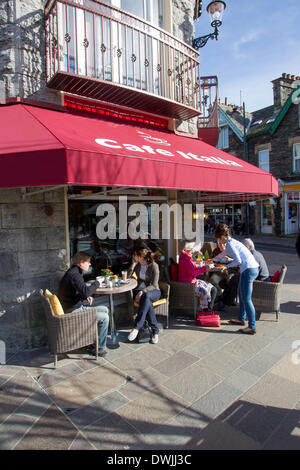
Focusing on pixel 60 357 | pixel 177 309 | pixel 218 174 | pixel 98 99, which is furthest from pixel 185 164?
pixel 60 357

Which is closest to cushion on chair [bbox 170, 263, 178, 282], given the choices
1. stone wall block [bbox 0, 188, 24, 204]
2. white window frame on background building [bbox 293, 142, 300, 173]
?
stone wall block [bbox 0, 188, 24, 204]

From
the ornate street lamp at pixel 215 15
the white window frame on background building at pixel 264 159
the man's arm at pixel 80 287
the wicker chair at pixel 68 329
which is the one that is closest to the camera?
the wicker chair at pixel 68 329

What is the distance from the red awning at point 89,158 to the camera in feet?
9.08

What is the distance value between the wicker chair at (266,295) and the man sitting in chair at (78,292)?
2612 millimetres

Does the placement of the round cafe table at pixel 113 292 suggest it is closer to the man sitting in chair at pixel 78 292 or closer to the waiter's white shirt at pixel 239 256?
the man sitting in chair at pixel 78 292

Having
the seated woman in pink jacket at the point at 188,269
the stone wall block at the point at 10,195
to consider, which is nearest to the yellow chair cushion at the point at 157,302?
the seated woman in pink jacket at the point at 188,269

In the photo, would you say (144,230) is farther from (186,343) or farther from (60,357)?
(60,357)

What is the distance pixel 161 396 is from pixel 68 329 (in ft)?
4.41

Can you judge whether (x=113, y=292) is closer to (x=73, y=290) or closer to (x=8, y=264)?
(x=73, y=290)

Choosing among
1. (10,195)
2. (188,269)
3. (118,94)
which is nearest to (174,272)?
(188,269)

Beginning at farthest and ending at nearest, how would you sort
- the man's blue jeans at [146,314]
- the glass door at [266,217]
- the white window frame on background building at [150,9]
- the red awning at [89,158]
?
1. the glass door at [266,217]
2. the white window frame on background building at [150,9]
3. the man's blue jeans at [146,314]
4. the red awning at [89,158]

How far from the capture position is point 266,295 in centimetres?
485

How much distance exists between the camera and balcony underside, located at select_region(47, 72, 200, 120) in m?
4.36

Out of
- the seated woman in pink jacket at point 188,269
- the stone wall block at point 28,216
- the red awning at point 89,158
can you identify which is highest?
the red awning at point 89,158
